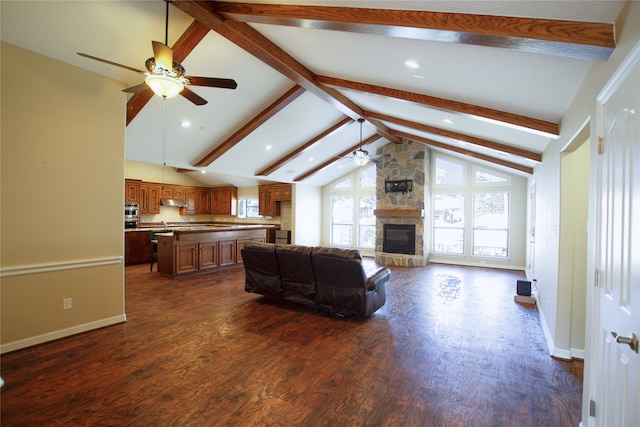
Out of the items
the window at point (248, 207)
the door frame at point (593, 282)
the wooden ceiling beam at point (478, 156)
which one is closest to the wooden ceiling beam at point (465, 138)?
the wooden ceiling beam at point (478, 156)

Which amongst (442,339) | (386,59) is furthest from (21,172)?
(442,339)

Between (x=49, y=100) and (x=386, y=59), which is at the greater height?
(x=386, y=59)

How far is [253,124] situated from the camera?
19.2 feet

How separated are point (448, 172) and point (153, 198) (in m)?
9.09

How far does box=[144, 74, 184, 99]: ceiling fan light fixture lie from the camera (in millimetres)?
2707

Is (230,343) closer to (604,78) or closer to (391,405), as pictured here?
(391,405)

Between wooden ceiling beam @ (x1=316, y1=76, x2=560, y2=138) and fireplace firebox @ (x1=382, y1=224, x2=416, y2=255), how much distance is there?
5005 millimetres

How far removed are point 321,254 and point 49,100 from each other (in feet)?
11.6

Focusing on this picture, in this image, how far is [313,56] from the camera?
12.4ft

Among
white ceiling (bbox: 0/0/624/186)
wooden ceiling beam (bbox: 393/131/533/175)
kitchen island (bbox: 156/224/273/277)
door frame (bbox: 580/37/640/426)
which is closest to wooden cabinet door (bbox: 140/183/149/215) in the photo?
kitchen island (bbox: 156/224/273/277)

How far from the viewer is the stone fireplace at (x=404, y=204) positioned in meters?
8.20

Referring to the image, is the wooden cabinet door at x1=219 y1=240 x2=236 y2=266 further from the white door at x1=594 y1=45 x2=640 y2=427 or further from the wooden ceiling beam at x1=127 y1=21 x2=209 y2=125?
the white door at x1=594 y1=45 x2=640 y2=427

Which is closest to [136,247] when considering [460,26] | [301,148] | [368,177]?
[301,148]

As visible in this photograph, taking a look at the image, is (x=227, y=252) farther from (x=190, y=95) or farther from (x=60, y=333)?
(x=190, y=95)
